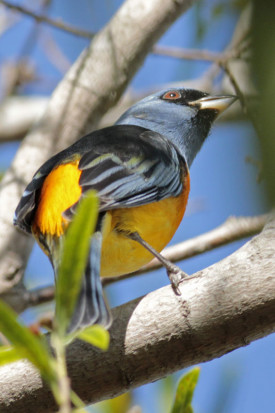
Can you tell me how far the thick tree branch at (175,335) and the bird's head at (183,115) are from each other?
225 centimetres

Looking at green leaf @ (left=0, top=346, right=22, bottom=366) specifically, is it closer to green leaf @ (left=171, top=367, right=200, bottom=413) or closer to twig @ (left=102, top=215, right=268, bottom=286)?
green leaf @ (left=171, top=367, right=200, bottom=413)

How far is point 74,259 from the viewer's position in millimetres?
1135

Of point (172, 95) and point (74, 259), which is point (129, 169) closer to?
point (172, 95)

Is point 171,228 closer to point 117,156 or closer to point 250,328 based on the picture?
point 117,156

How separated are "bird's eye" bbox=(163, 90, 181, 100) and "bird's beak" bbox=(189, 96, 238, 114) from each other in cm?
16

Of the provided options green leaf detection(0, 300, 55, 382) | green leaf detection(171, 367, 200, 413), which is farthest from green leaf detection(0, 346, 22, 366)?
green leaf detection(171, 367, 200, 413)

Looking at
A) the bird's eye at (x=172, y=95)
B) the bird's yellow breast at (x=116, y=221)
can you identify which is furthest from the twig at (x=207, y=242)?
the bird's eye at (x=172, y=95)

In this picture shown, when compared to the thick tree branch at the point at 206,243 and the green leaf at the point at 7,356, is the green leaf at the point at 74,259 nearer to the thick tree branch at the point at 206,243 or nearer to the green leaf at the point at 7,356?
the green leaf at the point at 7,356

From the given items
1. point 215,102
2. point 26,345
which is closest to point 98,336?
point 26,345

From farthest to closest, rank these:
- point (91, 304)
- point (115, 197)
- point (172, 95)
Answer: point (172, 95) < point (115, 197) < point (91, 304)

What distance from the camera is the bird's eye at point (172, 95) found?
16.2ft

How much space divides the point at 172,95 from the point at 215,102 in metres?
0.50

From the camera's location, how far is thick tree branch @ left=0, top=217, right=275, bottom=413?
7.06 feet

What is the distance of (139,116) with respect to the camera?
16.1ft
